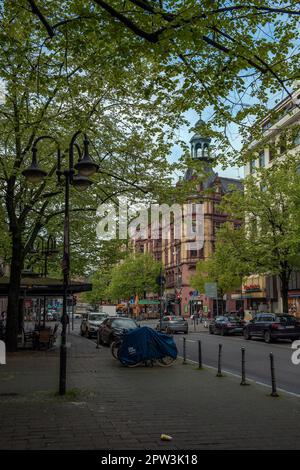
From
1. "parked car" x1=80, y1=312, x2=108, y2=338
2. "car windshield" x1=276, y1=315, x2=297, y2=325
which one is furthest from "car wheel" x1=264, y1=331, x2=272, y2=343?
"parked car" x1=80, y1=312, x2=108, y2=338

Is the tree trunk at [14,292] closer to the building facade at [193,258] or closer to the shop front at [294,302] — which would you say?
the shop front at [294,302]

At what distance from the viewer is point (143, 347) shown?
15.1 m

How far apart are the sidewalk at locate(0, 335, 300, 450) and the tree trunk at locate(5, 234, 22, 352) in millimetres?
6396

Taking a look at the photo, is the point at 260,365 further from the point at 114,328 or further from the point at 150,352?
the point at 114,328

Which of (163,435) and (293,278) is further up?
(293,278)

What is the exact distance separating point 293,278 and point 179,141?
34268 millimetres

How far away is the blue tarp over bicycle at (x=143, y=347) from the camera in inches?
591

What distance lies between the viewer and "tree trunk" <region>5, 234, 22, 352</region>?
19469 mm

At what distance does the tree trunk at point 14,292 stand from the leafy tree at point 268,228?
18.4 metres

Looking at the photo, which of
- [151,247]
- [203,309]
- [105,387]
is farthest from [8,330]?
[151,247]

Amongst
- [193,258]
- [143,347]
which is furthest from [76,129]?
[193,258]

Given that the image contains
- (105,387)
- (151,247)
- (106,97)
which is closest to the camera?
(105,387)

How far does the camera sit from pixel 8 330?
1978 cm

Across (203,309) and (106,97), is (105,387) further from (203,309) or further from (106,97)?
(203,309)
